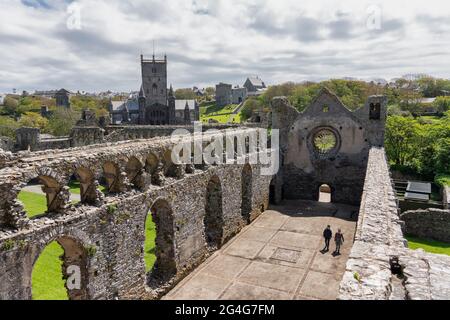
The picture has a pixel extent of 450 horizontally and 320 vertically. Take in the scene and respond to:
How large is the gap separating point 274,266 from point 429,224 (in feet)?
39.0

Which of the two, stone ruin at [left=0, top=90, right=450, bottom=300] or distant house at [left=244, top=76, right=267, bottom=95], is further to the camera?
distant house at [left=244, top=76, right=267, bottom=95]

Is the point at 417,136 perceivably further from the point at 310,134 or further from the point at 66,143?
the point at 66,143

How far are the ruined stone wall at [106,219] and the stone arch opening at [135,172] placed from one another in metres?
0.04

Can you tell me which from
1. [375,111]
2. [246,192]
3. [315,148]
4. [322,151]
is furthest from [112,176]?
[375,111]

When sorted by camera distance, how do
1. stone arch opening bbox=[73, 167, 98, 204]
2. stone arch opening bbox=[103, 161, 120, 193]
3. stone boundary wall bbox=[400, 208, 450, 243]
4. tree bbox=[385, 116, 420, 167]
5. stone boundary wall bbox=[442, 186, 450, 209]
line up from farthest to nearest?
tree bbox=[385, 116, 420, 167] → stone boundary wall bbox=[442, 186, 450, 209] → stone boundary wall bbox=[400, 208, 450, 243] → stone arch opening bbox=[103, 161, 120, 193] → stone arch opening bbox=[73, 167, 98, 204]

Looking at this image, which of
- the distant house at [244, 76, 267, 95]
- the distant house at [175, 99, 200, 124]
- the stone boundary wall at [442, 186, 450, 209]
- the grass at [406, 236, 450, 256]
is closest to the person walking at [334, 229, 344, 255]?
the grass at [406, 236, 450, 256]

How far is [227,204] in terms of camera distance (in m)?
19.8

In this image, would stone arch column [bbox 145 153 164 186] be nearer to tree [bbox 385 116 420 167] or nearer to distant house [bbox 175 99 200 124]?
tree [bbox 385 116 420 167]

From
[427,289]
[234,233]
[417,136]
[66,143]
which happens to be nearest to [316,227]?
[234,233]

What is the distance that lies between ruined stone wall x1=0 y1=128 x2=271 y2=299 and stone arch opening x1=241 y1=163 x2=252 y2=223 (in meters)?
5.52

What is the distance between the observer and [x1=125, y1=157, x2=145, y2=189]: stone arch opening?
42.4 feet

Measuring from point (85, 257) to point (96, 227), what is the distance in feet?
2.93

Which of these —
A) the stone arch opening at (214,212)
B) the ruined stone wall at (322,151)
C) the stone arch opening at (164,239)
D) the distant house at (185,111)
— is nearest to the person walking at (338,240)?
the stone arch opening at (214,212)

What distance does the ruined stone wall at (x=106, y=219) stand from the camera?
330 inches
